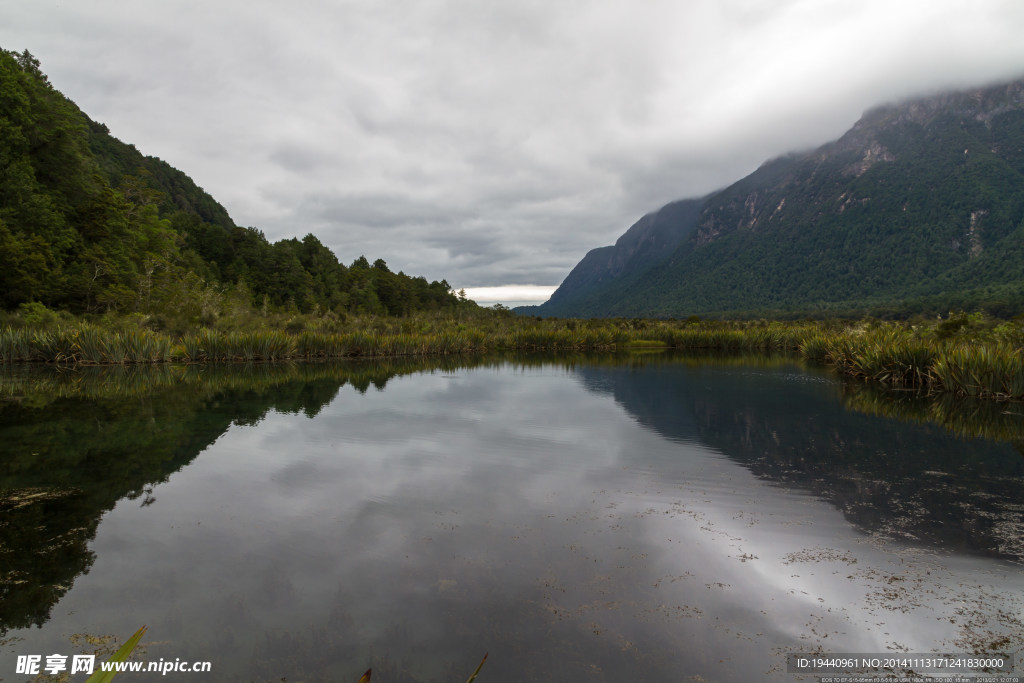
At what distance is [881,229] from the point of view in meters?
126

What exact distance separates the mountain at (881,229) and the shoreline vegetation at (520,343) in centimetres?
5453

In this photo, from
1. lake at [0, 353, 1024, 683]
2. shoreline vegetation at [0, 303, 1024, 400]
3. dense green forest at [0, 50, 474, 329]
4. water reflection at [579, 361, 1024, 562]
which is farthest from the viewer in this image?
dense green forest at [0, 50, 474, 329]

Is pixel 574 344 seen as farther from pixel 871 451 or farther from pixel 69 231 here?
pixel 69 231

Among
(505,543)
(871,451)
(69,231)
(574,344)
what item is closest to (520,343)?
(574,344)

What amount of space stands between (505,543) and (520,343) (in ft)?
114

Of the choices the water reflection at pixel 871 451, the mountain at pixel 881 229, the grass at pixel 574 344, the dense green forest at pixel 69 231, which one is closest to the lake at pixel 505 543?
the water reflection at pixel 871 451

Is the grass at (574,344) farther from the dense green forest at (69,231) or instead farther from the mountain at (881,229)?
the mountain at (881,229)

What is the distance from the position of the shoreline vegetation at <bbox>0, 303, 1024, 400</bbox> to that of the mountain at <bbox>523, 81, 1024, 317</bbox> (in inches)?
2147

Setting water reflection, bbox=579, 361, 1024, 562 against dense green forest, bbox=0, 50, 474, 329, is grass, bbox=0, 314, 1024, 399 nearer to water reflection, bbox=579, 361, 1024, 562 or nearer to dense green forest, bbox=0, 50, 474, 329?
water reflection, bbox=579, 361, 1024, 562

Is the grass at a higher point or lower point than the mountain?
lower

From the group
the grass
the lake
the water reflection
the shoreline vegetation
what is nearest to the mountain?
the shoreline vegetation

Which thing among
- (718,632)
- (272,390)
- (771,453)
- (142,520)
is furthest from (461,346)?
(718,632)

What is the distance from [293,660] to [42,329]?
29131 millimetres

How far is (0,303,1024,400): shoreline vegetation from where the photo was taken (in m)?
16.4
